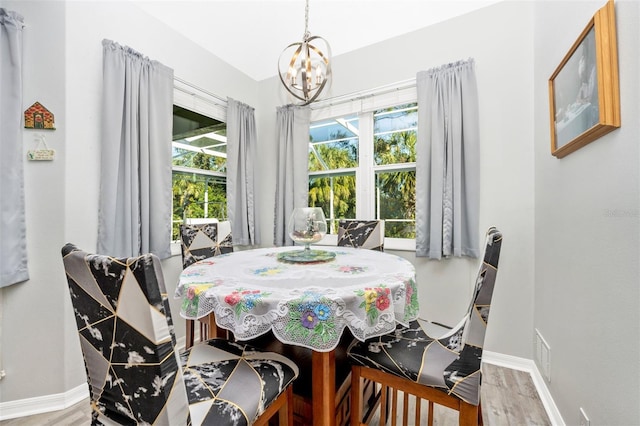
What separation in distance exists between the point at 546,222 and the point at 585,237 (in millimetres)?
547

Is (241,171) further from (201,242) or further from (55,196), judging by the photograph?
(55,196)

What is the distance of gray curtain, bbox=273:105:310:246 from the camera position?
2.87 meters

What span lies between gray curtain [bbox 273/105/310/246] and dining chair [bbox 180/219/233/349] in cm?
81

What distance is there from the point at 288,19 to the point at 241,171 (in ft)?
4.80

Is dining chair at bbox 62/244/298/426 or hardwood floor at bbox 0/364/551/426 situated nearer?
dining chair at bbox 62/244/298/426

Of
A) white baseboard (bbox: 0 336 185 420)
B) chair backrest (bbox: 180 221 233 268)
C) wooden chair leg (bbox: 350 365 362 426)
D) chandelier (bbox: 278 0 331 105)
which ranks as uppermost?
chandelier (bbox: 278 0 331 105)

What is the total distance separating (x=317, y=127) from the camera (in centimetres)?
295

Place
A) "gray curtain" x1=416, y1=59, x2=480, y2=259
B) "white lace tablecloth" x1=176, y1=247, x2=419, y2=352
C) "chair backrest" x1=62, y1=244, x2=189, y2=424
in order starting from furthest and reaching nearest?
"gray curtain" x1=416, y1=59, x2=480, y2=259, "white lace tablecloth" x1=176, y1=247, x2=419, y2=352, "chair backrest" x1=62, y1=244, x2=189, y2=424

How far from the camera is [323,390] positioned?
41.4 inches

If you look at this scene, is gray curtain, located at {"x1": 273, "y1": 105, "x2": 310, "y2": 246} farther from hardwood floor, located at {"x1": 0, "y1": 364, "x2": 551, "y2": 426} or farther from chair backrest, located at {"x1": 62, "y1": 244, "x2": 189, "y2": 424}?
chair backrest, located at {"x1": 62, "y1": 244, "x2": 189, "y2": 424}

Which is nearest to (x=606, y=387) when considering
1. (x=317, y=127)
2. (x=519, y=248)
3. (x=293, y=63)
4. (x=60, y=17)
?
(x=519, y=248)

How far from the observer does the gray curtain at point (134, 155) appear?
179 centimetres

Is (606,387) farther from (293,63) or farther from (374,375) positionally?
(293,63)

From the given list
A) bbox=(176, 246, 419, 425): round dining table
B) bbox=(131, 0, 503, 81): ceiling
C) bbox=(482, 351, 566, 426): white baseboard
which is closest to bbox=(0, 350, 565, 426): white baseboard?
bbox=(482, 351, 566, 426): white baseboard
